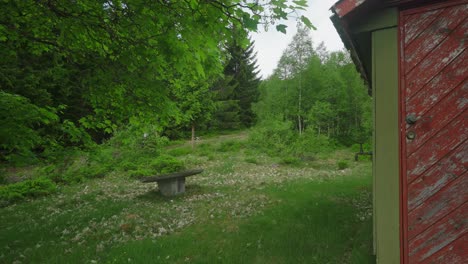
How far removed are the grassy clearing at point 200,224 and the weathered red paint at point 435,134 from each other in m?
2.00

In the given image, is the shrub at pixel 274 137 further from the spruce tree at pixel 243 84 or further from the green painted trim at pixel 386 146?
the spruce tree at pixel 243 84

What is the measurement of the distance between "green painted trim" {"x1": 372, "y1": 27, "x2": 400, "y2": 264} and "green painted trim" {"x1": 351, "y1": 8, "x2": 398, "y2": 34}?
0.06 metres

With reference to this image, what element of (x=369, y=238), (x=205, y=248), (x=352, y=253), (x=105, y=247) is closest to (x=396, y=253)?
(x=352, y=253)

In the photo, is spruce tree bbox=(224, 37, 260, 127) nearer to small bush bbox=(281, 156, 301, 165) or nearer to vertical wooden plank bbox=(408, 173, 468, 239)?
small bush bbox=(281, 156, 301, 165)

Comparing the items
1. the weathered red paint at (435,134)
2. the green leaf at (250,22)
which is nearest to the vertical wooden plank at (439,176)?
the weathered red paint at (435,134)

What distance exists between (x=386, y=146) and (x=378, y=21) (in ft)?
4.42

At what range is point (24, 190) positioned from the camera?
416 inches

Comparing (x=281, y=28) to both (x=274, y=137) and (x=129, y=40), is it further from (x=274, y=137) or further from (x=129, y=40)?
(x=274, y=137)

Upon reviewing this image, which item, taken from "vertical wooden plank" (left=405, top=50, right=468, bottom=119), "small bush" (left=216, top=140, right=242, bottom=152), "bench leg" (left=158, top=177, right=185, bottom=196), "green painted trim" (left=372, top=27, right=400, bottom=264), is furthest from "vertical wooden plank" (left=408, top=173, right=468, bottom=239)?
"small bush" (left=216, top=140, right=242, bottom=152)

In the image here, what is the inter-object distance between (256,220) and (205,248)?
5.84ft

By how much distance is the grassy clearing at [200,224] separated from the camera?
15.9 ft

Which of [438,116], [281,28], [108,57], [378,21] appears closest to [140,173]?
[108,57]

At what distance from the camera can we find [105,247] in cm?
532

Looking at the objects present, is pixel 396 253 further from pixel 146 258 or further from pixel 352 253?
pixel 146 258
